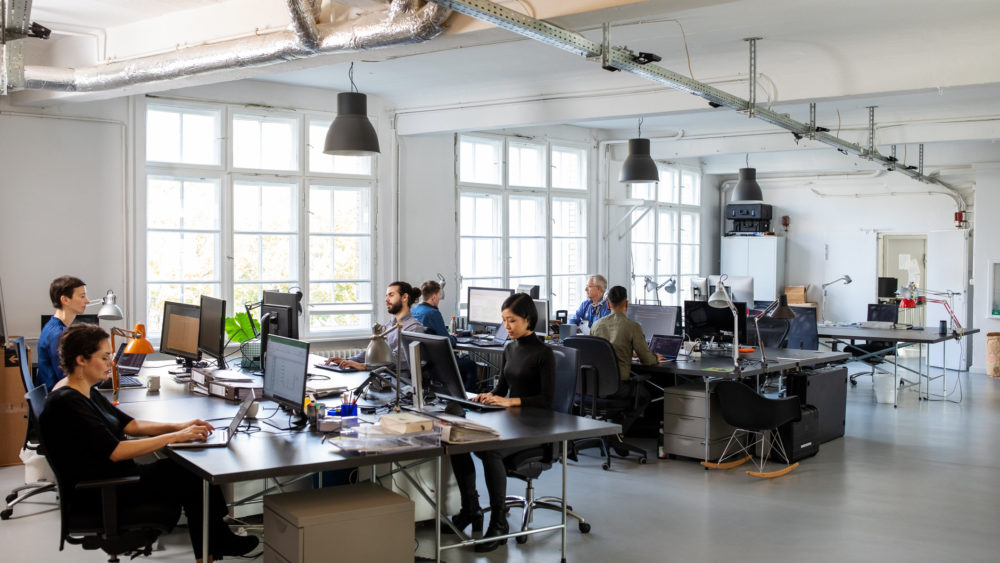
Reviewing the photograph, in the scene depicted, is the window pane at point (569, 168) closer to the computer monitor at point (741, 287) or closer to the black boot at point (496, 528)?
the computer monitor at point (741, 287)

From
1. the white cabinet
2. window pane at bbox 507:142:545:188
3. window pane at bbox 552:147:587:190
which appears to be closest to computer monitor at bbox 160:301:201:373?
window pane at bbox 507:142:545:188

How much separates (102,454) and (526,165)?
7551 mm

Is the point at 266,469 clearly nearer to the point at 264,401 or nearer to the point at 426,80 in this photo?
the point at 264,401

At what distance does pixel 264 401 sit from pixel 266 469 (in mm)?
1610

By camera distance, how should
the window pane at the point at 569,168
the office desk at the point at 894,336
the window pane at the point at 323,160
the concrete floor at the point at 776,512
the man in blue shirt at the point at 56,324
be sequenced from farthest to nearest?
the window pane at the point at 569,168
the office desk at the point at 894,336
the window pane at the point at 323,160
the man in blue shirt at the point at 56,324
the concrete floor at the point at 776,512

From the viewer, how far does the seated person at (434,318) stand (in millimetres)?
6633

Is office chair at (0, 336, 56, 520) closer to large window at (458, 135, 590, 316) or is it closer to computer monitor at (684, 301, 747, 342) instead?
computer monitor at (684, 301, 747, 342)

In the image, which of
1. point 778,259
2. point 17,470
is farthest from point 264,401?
point 778,259

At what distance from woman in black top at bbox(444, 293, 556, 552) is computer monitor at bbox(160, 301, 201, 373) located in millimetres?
2241

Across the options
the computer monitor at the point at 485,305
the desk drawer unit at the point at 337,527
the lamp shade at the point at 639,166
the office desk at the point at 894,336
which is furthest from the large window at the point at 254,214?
the office desk at the point at 894,336

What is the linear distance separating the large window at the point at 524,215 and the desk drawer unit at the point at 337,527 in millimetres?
6164

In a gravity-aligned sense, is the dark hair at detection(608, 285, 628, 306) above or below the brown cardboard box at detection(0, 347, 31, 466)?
above

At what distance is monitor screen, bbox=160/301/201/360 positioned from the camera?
566cm

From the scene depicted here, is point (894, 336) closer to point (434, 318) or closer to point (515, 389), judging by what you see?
point (434, 318)
